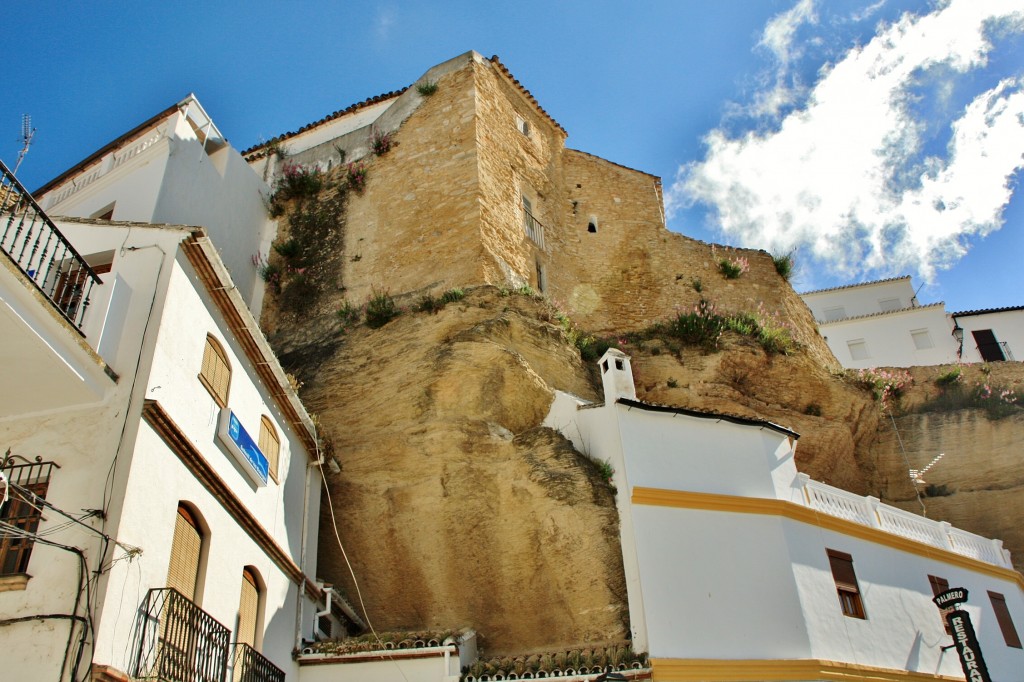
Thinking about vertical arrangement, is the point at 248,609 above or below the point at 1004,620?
below

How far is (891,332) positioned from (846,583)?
66.4 ft

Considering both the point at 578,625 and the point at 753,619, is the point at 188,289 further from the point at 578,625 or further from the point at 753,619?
the point at 753,619

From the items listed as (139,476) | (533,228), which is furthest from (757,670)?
(533,228)

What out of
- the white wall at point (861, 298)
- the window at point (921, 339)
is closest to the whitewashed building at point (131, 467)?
the window at point (921, 339)

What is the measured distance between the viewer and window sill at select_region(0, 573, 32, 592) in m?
9.06

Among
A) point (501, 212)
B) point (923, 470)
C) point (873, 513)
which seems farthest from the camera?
point (923, 470)

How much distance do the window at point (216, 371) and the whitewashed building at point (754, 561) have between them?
243 inches

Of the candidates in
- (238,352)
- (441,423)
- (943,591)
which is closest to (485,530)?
(441,423)

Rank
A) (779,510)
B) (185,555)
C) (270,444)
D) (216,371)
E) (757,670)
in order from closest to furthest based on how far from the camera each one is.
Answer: (185,555) < (216,371) < (757,670) < (270,444) < (779,510)

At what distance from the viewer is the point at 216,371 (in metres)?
12.3

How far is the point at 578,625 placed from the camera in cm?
1372

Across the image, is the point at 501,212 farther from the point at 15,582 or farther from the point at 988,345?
the point at 988,345

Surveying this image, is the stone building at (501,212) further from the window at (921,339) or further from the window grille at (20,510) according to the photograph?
the window grille at (20,510)

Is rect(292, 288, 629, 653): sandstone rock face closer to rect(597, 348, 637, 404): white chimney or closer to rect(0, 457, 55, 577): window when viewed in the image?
rect(597, 348, 637, 404): white chimney
